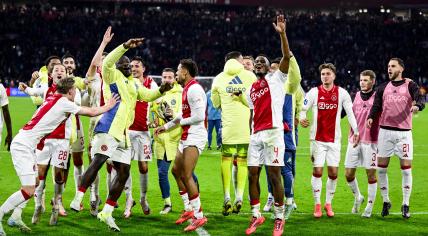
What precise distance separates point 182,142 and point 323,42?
42.1 m

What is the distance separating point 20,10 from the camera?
50.1 meters

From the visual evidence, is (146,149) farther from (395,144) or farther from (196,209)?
(395,144)

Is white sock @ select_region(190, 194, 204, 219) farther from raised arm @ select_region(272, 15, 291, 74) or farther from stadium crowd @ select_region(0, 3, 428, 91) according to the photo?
stadium crowd @ select_region(0, 3, 428, 91)

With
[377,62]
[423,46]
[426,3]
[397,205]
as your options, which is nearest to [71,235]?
[397,205]

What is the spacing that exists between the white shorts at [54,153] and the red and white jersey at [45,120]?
3.56 feet

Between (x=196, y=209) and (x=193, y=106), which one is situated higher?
(x=193, y=106)

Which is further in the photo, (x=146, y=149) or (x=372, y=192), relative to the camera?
(x=146, y=149)

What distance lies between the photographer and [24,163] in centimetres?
863

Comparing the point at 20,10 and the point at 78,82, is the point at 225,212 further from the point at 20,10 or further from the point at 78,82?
the point at 20,10

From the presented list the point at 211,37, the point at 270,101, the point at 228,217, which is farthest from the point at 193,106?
the point at 211,37

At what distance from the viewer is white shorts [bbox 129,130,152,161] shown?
35.1ft

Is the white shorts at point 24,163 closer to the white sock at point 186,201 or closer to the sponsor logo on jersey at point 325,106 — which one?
the white sock at point 186,201

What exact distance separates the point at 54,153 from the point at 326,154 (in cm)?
393

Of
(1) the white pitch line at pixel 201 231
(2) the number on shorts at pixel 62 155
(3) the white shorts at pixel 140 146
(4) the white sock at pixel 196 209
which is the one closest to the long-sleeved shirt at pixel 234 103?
(3) the white shorts at pixel 140 146
